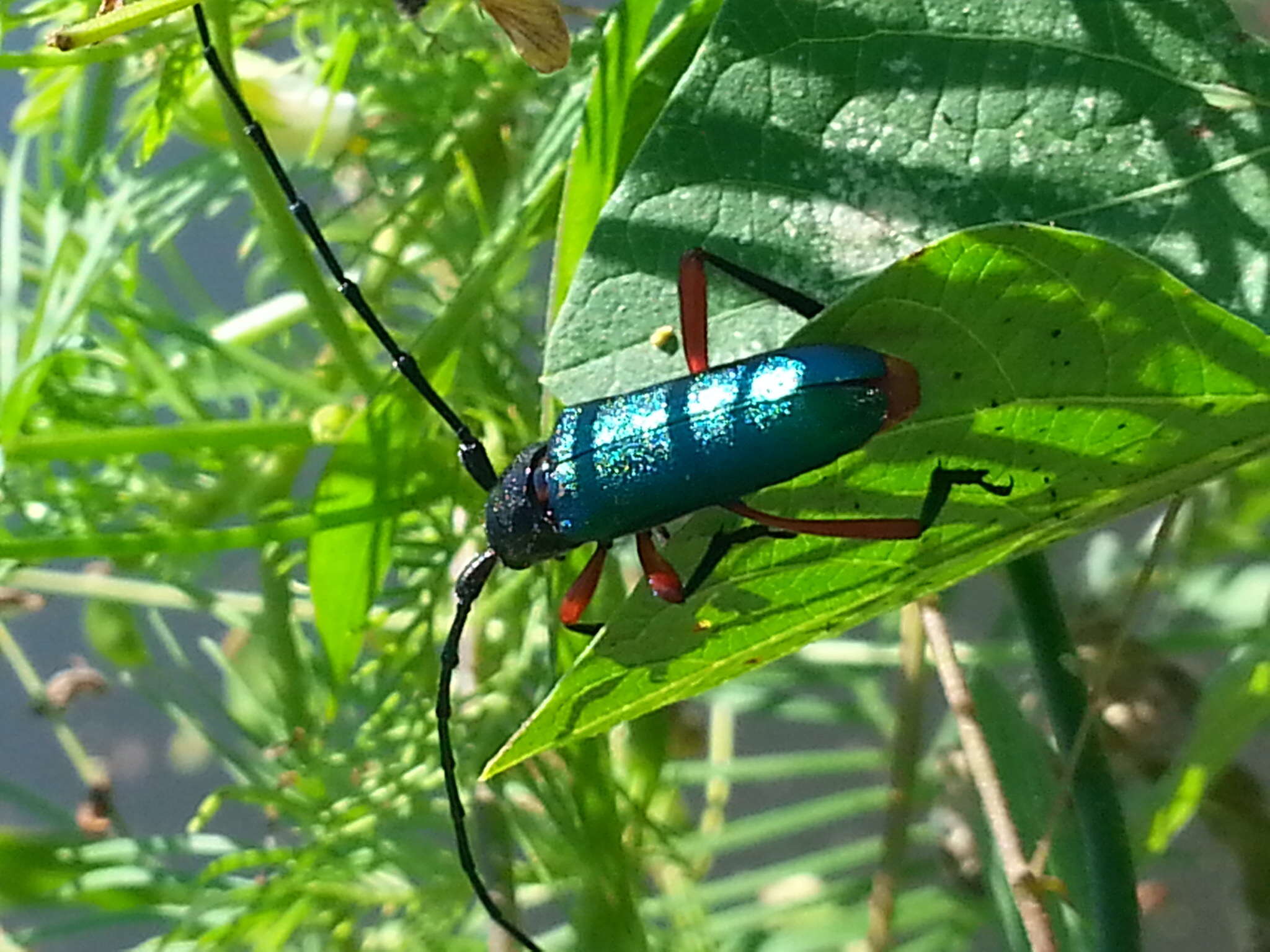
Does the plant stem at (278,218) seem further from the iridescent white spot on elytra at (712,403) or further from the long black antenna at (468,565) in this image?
the iridescent white spot on elytra at (712,403)

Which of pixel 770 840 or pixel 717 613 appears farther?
pixel 770 840

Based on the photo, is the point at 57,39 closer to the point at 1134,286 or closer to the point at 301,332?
the point at 1134,286

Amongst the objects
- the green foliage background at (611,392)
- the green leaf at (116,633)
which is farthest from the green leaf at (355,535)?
the green leaf at (116,633)

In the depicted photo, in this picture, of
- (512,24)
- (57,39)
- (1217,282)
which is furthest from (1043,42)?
(57,39)

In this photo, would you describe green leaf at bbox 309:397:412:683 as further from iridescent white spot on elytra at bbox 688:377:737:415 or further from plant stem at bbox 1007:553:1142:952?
plant stem at bbox 1007:553:1142:952

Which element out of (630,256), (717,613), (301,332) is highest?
(301,332)
